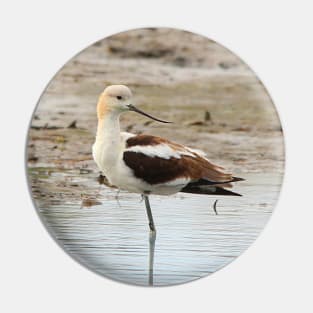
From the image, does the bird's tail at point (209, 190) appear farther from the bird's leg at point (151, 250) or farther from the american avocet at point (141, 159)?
the bird's leg at point (151, 250)

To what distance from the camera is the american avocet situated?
323 centimetres

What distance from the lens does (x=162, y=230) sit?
131 inches

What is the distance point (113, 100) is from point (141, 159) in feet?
0.79

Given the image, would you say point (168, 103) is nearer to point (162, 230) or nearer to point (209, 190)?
point (209, 190)

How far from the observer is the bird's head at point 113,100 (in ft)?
10.6

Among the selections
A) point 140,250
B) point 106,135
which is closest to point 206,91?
point 106,135

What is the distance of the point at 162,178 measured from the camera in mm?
3268

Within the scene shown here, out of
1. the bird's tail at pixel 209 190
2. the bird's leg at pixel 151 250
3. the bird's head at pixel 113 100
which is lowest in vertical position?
the bird's leg at pixel 151 250

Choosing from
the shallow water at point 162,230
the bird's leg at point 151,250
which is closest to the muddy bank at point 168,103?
the shallow water at point 162,230

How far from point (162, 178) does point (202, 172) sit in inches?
6.1

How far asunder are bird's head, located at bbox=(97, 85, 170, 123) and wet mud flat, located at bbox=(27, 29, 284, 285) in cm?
3

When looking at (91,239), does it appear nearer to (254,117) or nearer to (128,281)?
(128,281)

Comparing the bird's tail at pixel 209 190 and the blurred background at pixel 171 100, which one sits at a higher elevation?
the blurred background at pixel 171 100

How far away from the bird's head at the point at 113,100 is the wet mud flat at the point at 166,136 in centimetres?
3
